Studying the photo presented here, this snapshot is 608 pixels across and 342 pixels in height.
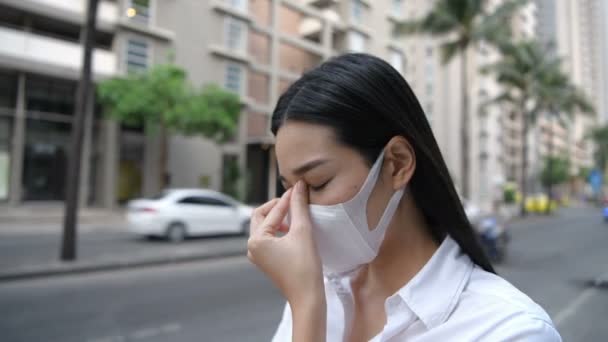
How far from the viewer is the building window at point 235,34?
19.6 metres

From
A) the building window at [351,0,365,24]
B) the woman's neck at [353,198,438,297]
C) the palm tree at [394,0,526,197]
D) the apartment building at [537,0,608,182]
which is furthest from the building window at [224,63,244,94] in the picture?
the apartment building at [537,0,608,182]

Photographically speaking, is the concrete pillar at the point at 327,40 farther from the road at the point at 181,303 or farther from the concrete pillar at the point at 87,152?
the road at the point at 181,303

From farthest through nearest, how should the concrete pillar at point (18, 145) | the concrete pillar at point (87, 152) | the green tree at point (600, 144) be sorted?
the green tree at point (600, 144), the concrete pillar at point (87, 152), the concrete pillar at point (18, 145)

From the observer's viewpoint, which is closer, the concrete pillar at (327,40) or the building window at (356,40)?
the building window at (356,40)

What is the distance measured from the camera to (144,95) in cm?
1406

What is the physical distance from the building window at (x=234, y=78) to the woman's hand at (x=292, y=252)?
19.7 m

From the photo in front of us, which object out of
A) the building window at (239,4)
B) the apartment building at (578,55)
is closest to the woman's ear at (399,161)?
the building window at (239,4)

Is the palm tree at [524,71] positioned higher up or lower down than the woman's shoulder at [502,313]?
higher up

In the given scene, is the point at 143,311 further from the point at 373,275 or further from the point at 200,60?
the point at 200,60

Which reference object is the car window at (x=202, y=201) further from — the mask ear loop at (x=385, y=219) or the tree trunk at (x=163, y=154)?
the mask ear loop at (x=385, y=219)

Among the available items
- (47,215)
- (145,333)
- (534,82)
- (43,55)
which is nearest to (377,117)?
(145,333)

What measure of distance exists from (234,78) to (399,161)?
20.1 m

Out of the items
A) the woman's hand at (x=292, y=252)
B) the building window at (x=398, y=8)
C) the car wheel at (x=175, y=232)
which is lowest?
the car wheel at (x=175, y=232)

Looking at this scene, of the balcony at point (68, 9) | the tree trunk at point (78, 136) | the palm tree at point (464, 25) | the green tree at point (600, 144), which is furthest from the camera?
the green tree at point (600, 144)
